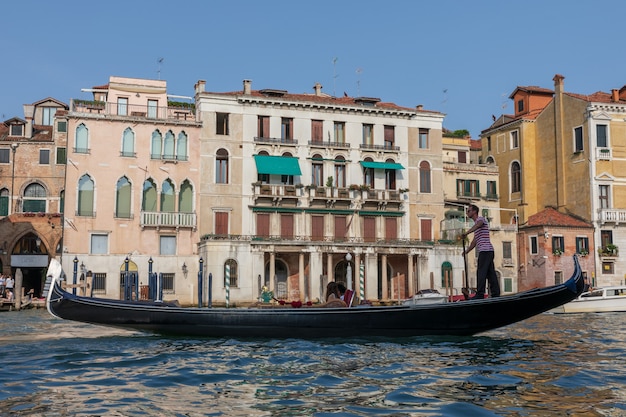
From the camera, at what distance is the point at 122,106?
112 ft

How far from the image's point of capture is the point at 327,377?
364 inches

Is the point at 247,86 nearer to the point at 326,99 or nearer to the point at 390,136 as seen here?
the point at 326,99

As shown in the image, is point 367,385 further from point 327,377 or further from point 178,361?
point 178,361

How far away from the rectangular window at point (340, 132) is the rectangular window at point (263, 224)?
18.4ft

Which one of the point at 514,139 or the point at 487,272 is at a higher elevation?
the point at 514,139

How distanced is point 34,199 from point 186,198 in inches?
340

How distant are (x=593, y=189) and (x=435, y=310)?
26801 mm

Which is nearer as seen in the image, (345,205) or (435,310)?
(435,310)

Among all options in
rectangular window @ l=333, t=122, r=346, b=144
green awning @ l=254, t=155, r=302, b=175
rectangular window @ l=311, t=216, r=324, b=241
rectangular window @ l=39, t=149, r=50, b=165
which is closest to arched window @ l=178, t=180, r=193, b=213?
green awning @ l=254, t=155, r=302, b=175

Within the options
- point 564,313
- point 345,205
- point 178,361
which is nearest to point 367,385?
point 178,361

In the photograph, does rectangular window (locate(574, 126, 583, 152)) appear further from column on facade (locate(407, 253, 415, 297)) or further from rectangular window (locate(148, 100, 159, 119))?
rectangular window (locate(148, 100, 159, 119))

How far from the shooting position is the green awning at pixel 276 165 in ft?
111

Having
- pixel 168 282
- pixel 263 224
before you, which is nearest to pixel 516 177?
pixel 263 224

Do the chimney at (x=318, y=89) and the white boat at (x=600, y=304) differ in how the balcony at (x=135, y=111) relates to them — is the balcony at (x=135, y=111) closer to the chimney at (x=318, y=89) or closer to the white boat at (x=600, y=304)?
the chimney at (x=318, y=89)
